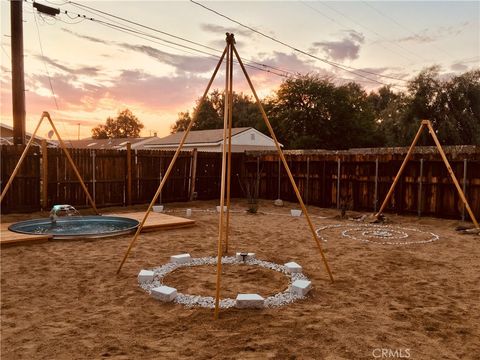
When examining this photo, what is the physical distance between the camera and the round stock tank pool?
323 inches

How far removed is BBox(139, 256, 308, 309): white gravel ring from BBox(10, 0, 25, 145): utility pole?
8.86m

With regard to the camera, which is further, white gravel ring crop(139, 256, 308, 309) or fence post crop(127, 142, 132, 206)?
fence post crop(127, 142, 132, 206)

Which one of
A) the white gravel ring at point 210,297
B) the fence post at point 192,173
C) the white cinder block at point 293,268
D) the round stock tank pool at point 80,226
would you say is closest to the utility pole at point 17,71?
the round stock tank pool at point 80,226

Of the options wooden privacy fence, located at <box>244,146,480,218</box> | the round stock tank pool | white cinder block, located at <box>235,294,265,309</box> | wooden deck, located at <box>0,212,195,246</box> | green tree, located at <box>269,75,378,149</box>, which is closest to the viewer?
white cinder block, located at <box>235,294,265,309</box>

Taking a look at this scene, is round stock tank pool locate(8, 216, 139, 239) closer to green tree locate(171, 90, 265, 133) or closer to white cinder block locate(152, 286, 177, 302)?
white cinder block locate(152, 286, 177, 302)

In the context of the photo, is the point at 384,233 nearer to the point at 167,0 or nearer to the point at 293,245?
the point at 293,245

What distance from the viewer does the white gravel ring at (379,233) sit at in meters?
7.95

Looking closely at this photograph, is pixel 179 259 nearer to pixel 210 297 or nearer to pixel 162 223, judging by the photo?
pixel 210 297

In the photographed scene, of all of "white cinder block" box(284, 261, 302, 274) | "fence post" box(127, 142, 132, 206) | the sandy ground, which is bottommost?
the sandy ground

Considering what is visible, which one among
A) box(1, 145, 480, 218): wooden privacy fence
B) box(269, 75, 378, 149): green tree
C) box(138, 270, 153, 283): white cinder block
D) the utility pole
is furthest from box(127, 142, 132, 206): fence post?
box(269, 75, 378, 149): green tree

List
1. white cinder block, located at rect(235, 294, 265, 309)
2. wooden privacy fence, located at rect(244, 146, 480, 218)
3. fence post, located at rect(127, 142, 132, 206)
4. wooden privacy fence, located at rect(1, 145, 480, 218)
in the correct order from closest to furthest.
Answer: white cinder block, located at rect(235, 294, 265, 309) → wooden privacy fence, located at rect(244, 146, 480, 218) → wooden privacy fence, located at rect(1, 145, 480, 218) → fence post, located at rect(127, 142, 132, 206)

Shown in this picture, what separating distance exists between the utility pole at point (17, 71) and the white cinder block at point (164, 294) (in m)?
9.81

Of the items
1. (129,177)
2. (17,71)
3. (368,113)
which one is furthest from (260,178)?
(368,113)

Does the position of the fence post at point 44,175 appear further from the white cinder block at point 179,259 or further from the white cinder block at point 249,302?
the white cinder block at point 249,302
